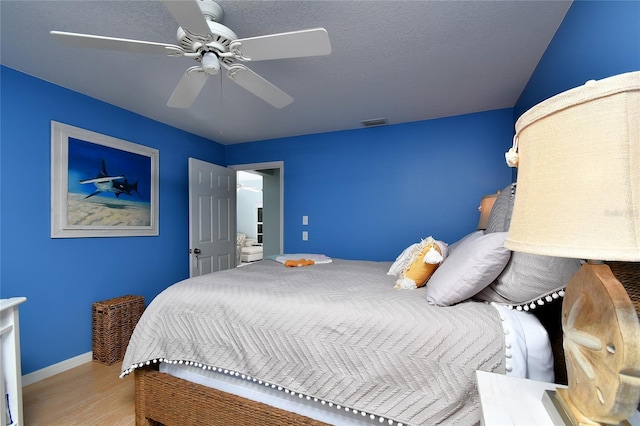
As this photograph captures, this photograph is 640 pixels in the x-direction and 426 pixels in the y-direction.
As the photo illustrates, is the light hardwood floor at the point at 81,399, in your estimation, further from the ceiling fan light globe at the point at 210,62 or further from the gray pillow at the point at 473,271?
the ceiling fan light globe at the point at 210,62

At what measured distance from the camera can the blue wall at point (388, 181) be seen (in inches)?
114

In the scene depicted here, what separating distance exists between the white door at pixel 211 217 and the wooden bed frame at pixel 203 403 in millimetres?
1924

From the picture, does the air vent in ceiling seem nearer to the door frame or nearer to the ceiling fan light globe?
the door frame

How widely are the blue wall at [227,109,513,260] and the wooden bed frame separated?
1.93m

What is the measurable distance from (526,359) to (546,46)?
1.88 meters

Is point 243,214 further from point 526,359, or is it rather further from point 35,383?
point 526,359

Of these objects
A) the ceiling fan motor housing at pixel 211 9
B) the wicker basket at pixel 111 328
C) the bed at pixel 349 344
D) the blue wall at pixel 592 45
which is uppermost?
the ceiling fan motor housing at pixel 211 9

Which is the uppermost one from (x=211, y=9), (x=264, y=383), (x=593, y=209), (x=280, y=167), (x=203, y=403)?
(x=211, y=9)

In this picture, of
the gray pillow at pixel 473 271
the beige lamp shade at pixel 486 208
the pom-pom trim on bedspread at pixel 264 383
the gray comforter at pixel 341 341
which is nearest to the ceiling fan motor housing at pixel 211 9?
the gray comforter at pixel 341 341

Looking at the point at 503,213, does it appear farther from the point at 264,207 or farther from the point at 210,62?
the point at 264,207

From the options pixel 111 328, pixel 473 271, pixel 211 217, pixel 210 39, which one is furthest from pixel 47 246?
pixel 473 271

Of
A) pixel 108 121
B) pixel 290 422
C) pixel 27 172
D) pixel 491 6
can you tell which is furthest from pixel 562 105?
pixel 108 121

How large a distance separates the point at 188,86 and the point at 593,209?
1914mm

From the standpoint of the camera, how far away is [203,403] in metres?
1.43
